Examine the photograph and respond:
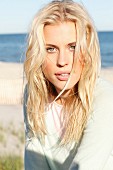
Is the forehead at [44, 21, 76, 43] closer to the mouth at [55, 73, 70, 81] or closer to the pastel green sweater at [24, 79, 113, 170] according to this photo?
the mouth at [55, 73, 70, 81]

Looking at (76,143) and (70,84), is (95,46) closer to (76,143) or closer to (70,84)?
(70,84)

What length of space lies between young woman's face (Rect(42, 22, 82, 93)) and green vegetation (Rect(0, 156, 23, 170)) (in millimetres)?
2183

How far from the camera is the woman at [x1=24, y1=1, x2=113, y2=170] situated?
6.70 ft

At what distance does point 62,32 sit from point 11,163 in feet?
8.01

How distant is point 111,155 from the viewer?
2180mm

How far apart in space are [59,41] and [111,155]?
1.93ft

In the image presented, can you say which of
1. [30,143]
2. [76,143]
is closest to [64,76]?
[76,143]

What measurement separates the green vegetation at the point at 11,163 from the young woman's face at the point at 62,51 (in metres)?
2.18

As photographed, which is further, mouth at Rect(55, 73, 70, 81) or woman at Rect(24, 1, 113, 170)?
mouth at Rect(55, 73, 70, 81)

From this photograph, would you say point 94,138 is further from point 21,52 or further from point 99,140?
point 21,52

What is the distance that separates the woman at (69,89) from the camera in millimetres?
2041

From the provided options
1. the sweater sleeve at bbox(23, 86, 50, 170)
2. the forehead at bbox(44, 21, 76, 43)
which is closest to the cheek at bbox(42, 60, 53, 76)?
the forehead at bbox(44, 21, 76, 43)

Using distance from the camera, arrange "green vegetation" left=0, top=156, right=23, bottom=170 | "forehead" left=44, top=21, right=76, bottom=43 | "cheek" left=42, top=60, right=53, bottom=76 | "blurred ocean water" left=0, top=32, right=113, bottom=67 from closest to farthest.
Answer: "forehead" left=44, top=21, right=76, bottom=43 < "cheek" left=42, top=60, right=53, bottom=76 < "blurred ocean water" left=0, top=32, right=113, bottom=67 < "green vegetation" left=0, top=156, right=23, bottom=170

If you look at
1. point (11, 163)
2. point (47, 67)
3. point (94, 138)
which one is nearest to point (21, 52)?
point (47, 67)
